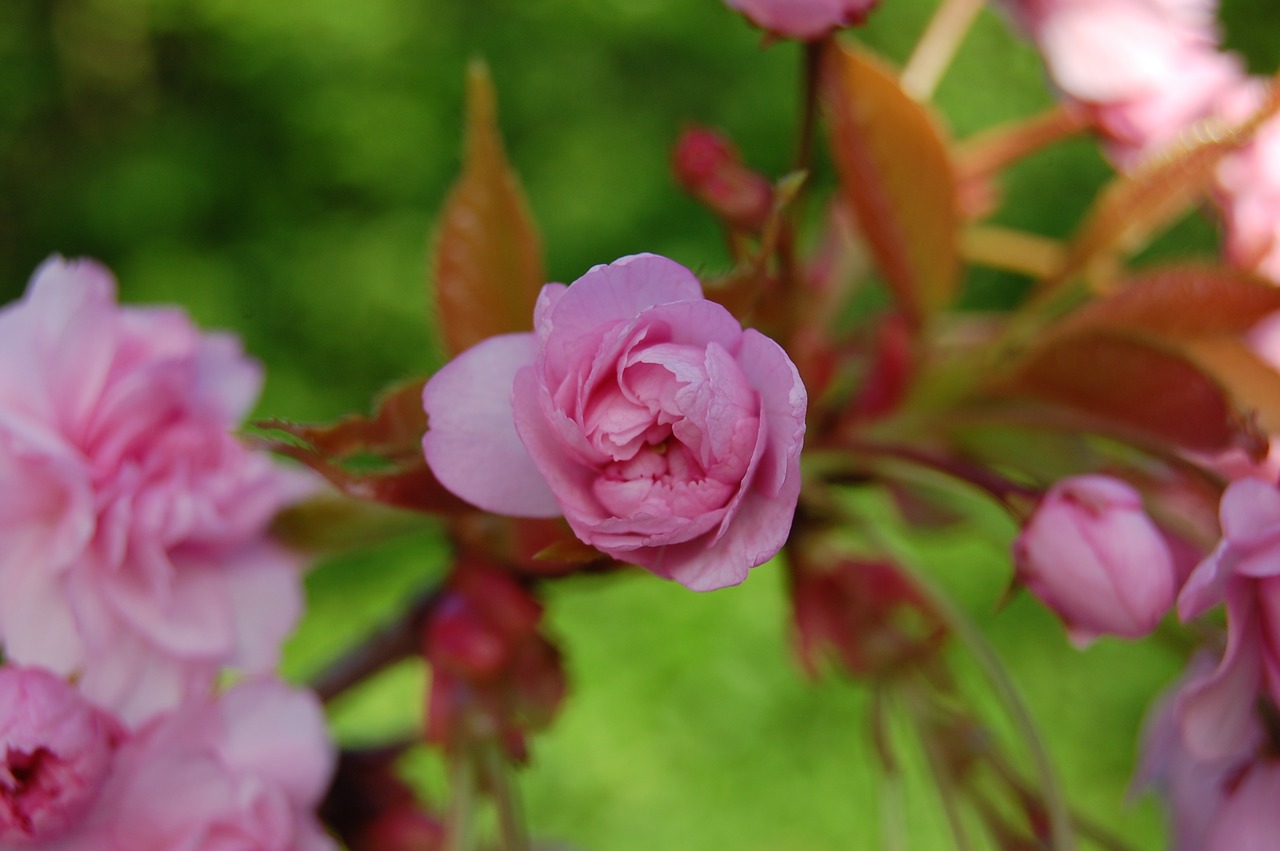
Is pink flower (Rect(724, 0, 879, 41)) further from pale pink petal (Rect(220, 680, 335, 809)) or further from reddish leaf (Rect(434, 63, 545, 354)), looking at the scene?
pale pink petal (Rect(220, 680, 335, 809))

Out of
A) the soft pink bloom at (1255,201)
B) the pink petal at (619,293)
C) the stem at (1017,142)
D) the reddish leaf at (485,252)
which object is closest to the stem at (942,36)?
the stem at (1017,142)

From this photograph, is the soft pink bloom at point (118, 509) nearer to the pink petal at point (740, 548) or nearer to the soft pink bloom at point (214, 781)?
the soft pink bloom at point (214, 781)

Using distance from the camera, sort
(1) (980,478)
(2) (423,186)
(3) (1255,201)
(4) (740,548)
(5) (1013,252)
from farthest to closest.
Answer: (2) (423,186) → (5) (1013,252) → (3) (1255,201) → (1) (980,478) → (4) (740,548)

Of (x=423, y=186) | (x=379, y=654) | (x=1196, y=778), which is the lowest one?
(x=423, y=186)

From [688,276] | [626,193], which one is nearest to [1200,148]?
[688,276]

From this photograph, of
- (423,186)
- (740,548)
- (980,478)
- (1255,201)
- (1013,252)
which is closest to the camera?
(740,548)

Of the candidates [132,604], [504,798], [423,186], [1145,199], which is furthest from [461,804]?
[423,186]

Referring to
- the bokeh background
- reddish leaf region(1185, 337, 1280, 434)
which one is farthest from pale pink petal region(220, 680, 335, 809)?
the bokeh background

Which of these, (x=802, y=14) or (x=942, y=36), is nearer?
(x=802, y=14)

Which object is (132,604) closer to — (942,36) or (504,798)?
(504,798)
